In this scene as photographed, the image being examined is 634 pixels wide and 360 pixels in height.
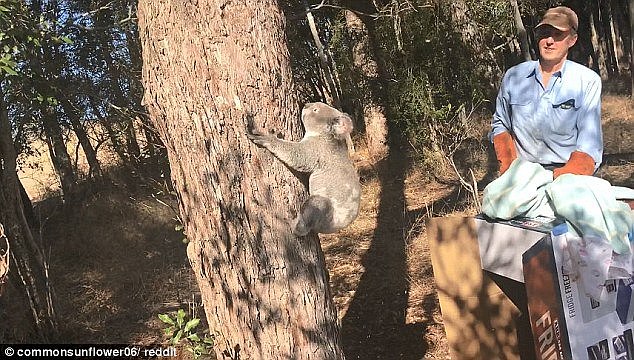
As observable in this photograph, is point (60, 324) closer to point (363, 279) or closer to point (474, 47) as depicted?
point (363, 279)

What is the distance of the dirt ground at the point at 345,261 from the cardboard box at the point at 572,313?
1584mm

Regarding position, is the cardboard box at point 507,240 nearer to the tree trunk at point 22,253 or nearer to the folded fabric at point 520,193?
the folded fabric at point 520,193

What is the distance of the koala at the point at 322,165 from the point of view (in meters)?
2.68

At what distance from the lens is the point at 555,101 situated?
3.01 m

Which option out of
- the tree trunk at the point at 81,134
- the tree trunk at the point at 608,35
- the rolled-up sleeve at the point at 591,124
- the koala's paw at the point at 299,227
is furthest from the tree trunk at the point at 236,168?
the tree trunk at the point at 608,35

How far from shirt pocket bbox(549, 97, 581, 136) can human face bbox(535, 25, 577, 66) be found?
0.76 feet

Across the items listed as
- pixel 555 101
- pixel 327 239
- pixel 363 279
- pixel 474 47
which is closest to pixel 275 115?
pixel 555 101

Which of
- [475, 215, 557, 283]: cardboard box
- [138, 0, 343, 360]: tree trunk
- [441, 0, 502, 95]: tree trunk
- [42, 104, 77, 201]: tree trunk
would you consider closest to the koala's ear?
[138, 0, 343, 360]: tree trunk

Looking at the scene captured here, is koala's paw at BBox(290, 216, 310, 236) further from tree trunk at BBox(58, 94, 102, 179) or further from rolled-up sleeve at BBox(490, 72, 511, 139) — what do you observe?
tree trunk at BBox(58, 94, 102, 179)

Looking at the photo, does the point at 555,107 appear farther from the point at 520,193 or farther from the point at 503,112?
the point at 520,193

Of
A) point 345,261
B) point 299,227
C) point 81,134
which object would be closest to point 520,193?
point 299,227

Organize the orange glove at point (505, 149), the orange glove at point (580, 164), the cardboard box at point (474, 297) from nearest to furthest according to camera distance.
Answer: the orange glove at point (580, 164) → the orange glove at point (505, 149) → the cardboard box at point (474, 297)

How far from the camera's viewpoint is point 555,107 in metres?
3.01

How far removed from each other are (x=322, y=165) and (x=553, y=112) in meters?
1.33
